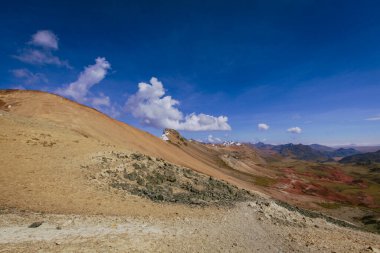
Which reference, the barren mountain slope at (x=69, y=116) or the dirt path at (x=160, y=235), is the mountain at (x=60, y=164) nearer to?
the barren mountain slope at (x=69, y=116)

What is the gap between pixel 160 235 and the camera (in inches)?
816

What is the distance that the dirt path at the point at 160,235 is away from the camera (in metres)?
17.0

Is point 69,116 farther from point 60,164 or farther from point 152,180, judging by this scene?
point 152,180

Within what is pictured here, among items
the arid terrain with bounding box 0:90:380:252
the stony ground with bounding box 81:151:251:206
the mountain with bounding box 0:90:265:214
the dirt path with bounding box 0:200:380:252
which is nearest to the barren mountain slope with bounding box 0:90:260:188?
the mountain with bounding box 0:90:265:214

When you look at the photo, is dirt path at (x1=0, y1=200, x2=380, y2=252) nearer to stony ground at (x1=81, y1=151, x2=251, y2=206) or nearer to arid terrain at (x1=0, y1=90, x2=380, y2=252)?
arid terrain at (x1=0, y1=90, x2=380, y2=252)

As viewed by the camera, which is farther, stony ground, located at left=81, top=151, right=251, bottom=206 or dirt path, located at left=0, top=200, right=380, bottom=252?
stony ground, located at left=81, top=151, right=251, bottom=206

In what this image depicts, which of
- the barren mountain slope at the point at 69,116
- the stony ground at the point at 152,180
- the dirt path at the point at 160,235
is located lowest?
the dirt path at the point at 160,235

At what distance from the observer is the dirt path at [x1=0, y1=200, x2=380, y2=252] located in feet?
55.9

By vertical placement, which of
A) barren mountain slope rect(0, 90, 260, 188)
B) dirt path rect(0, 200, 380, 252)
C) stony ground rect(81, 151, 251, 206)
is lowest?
dirt path rect(0, 200, 380, 252)

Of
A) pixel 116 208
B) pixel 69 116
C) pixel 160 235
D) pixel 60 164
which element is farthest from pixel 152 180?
pixel 69 116

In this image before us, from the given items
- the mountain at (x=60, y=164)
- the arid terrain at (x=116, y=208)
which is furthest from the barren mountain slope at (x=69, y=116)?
the arid terrain at (x=116, y=208)

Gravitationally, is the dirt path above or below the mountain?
below

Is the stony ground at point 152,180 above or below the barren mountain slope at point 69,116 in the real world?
below

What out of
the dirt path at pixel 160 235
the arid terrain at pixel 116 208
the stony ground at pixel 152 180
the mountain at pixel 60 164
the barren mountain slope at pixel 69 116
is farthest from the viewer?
the barren mountain slope at pixel 69 116
